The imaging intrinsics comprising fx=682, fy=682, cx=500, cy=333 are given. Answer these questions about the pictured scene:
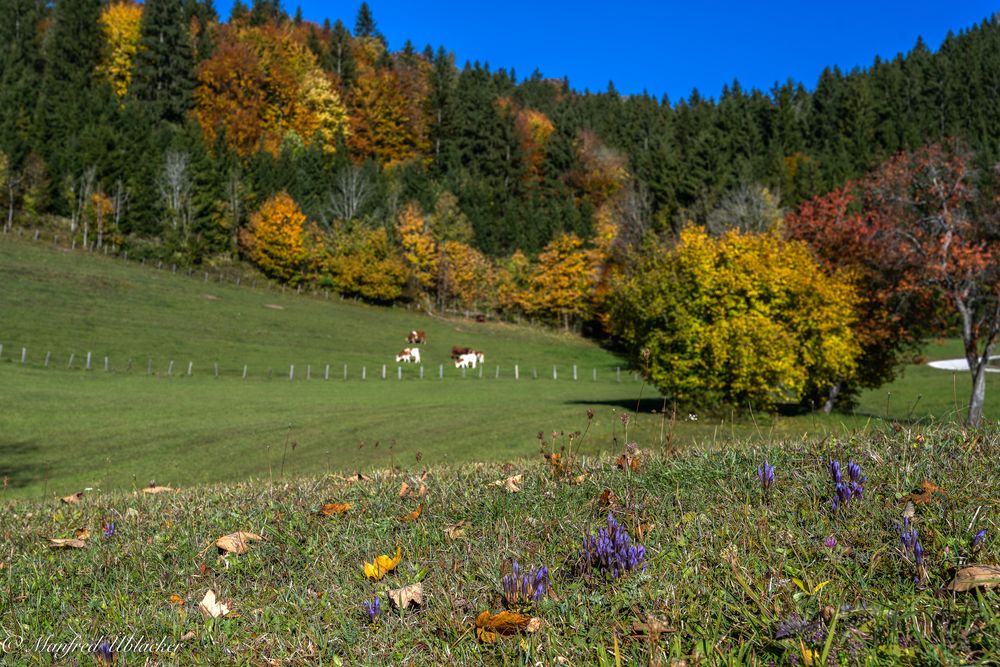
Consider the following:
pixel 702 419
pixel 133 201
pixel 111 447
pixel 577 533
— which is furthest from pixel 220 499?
pixel 133 201

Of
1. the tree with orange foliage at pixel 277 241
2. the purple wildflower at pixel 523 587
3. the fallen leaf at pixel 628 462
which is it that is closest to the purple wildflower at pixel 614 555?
the purple wildflower at pixel 523 587

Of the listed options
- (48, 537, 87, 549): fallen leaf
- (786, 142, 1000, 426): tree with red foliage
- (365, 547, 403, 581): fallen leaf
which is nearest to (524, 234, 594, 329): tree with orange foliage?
(786, 142, 1000, 426): tree with red foliage

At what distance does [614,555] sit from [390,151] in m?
153

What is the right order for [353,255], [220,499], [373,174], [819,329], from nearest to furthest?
[220,499], [819,329], [353,255], [373,174]

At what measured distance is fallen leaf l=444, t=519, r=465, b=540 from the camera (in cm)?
406

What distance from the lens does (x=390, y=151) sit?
489 feet

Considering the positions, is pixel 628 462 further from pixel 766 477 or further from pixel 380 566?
pixel 380 566

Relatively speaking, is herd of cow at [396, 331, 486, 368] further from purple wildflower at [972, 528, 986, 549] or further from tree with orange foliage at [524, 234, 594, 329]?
purple wildflower at [972, 528, 986, 549]

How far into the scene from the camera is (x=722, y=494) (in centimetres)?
405

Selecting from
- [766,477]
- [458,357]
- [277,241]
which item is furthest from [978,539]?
[277,241]

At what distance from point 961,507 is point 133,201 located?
369ft

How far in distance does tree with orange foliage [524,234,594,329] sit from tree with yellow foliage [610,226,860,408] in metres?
62.5

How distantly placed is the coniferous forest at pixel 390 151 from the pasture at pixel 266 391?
9.54 m

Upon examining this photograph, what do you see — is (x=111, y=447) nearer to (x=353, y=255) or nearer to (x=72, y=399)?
(x=72, y=399)
